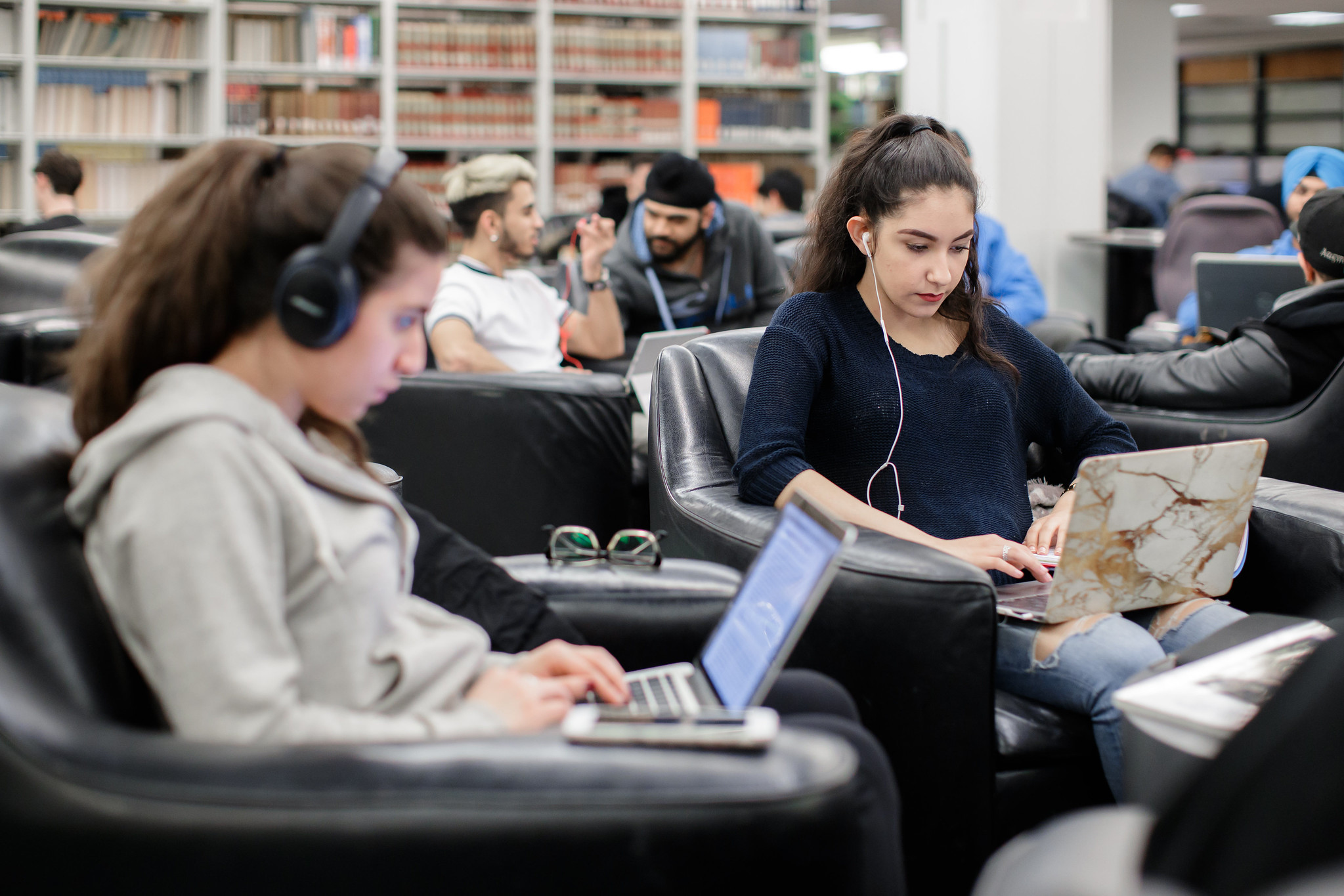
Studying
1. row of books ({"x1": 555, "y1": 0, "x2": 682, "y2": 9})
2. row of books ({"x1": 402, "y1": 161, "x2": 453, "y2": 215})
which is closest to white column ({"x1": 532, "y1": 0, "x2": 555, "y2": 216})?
row of books ({"x1": 555, "y1": 0, "x2": 682, "y2": 9})

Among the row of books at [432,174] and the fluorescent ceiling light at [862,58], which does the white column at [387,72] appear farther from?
the fluorescent ceiling light at [862,58]

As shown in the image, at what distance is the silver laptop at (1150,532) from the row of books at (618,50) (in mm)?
5627

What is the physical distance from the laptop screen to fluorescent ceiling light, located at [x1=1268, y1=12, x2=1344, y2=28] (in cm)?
1440

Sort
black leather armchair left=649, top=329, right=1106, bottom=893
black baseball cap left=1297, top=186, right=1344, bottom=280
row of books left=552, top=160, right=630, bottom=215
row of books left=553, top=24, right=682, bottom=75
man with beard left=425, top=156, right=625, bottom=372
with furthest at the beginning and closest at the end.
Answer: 1. row of books left=552, top=160, right=630, bottom=215
2. row of books left=553, top=24, right=682, bottom=75
3. man with beard left=425, top=156, right=625, bottom=372
4. black baseball cap left=1297, top=186, right=1344, bottom=280
5. black leather armchair left=649, top=329, right=1106, bottom=893

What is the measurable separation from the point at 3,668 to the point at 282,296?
0.35m

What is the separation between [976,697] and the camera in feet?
4.83

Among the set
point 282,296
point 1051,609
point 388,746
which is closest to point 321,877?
point 388,746

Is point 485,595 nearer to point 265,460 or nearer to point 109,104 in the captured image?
point 265,460

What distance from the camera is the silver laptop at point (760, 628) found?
3.32 feet

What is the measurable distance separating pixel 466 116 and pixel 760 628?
5940 mm

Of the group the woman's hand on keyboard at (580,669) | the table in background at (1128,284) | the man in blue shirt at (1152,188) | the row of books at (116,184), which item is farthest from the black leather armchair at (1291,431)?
the man in blue shirt at (1152,188)

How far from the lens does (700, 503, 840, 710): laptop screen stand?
1.03 meters

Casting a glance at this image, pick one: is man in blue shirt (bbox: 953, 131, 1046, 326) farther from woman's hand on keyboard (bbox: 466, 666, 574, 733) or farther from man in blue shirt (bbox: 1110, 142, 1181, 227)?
man in blue shirt (bbox: 1110, 142, 1181, 227)

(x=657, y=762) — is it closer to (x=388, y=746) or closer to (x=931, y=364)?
(x=388, y=746)
